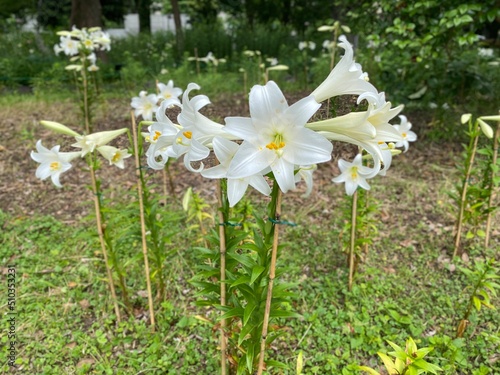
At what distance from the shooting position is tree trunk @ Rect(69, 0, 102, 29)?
7379 millimetres

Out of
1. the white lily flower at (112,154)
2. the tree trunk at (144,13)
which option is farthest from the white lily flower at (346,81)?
the tree trunk at (144,13)

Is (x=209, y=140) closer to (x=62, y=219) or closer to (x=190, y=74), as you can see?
(x=62, y=219)

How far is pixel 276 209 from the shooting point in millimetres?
1055

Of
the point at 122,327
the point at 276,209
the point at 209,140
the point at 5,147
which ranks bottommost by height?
the point at 122,327

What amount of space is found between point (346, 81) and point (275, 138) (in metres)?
0.25

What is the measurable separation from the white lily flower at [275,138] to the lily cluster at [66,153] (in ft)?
2.80

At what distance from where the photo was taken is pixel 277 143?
34.1 inches

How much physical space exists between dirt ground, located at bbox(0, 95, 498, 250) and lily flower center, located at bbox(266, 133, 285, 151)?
1.76 meters

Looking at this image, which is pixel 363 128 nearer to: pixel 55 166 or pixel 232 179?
pixel 232 179

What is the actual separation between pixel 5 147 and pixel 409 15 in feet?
15.2

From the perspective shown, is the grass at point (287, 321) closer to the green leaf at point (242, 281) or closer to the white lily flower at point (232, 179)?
the green leaf at point (242, 281)

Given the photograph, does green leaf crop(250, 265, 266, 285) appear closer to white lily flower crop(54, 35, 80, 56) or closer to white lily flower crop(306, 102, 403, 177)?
white lily flower crop(306, 102, 403, 177)

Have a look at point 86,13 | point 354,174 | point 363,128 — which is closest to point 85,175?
point 354,174

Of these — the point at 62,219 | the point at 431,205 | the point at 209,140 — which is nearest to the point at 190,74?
the point at 62,219
